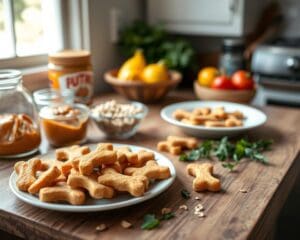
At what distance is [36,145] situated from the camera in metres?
0.96

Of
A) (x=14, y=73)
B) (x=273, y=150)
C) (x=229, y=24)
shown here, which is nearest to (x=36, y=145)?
(x=14, y=73)

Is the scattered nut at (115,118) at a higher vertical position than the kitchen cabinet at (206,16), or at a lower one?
lower

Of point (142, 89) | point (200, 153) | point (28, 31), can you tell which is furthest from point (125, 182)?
point (28, 31)

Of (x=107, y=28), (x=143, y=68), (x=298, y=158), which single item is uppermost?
(x=107, y=28)

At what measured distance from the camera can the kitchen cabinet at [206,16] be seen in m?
1.66

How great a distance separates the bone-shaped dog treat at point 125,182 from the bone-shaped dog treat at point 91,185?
0.01 m

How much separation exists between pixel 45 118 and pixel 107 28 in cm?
74

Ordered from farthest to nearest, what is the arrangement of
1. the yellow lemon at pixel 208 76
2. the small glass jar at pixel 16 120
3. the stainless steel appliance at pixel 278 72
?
the stainless steel appliance at pixel 278 72, the yellow lemon at pixel 208 76, the small glass jar at pixel 16 120

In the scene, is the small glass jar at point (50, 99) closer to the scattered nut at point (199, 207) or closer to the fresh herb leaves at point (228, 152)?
the fresh herb leaves at point (228, 152)

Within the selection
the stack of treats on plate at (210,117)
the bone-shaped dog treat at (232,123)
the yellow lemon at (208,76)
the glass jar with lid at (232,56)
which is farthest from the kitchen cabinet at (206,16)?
the bone-shaped dog treat at (232,123)

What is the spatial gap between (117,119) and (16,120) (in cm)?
26

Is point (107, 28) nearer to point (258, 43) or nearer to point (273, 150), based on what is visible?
point (258, 43)

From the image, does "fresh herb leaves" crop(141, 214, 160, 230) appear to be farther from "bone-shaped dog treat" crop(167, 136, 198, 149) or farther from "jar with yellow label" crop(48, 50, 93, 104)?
"jar with yellow label" crop(48, 50, 93, 104)

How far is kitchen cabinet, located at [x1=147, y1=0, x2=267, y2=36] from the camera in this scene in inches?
65.5
